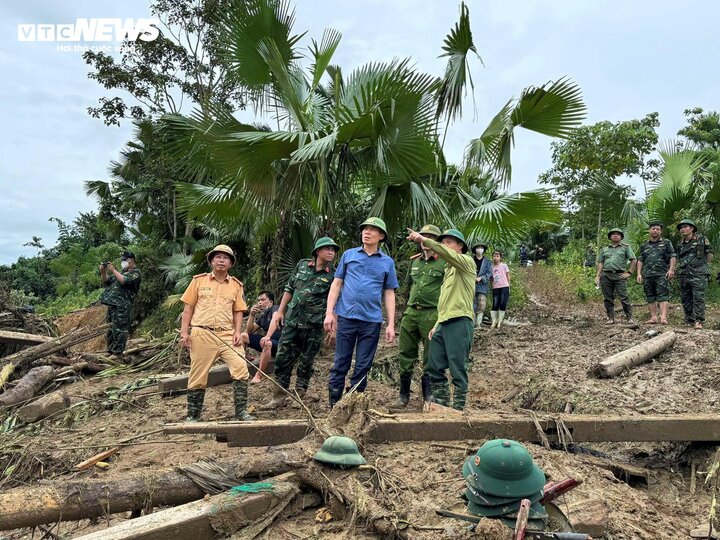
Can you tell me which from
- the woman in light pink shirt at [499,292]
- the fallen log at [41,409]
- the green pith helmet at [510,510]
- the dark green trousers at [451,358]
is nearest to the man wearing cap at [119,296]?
the fallen log at [41,409]

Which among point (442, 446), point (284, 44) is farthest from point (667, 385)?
point (284, 44)

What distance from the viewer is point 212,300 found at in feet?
14.1

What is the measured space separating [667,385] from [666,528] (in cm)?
284

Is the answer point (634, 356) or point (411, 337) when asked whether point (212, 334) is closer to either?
point (411, 337)

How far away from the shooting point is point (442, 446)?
3.10m

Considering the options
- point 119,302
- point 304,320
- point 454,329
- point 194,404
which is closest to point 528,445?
point 454,329

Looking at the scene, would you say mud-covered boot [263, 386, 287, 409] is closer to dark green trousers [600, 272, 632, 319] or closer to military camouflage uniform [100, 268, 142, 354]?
military camouflage uniform [100, 268, 142, 354]

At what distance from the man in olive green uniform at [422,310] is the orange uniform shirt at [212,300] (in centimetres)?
157

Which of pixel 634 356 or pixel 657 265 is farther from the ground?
pixel 657 265

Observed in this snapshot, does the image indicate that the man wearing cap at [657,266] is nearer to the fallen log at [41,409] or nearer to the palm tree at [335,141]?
the palm tree at [335,141]

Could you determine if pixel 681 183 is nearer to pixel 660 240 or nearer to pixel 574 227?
pixel 660 240

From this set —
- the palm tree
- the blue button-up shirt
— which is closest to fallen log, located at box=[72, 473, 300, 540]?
the blue button-up shirt

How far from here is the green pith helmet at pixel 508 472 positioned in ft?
6.09

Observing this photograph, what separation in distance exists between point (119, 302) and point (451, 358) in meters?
5.72
